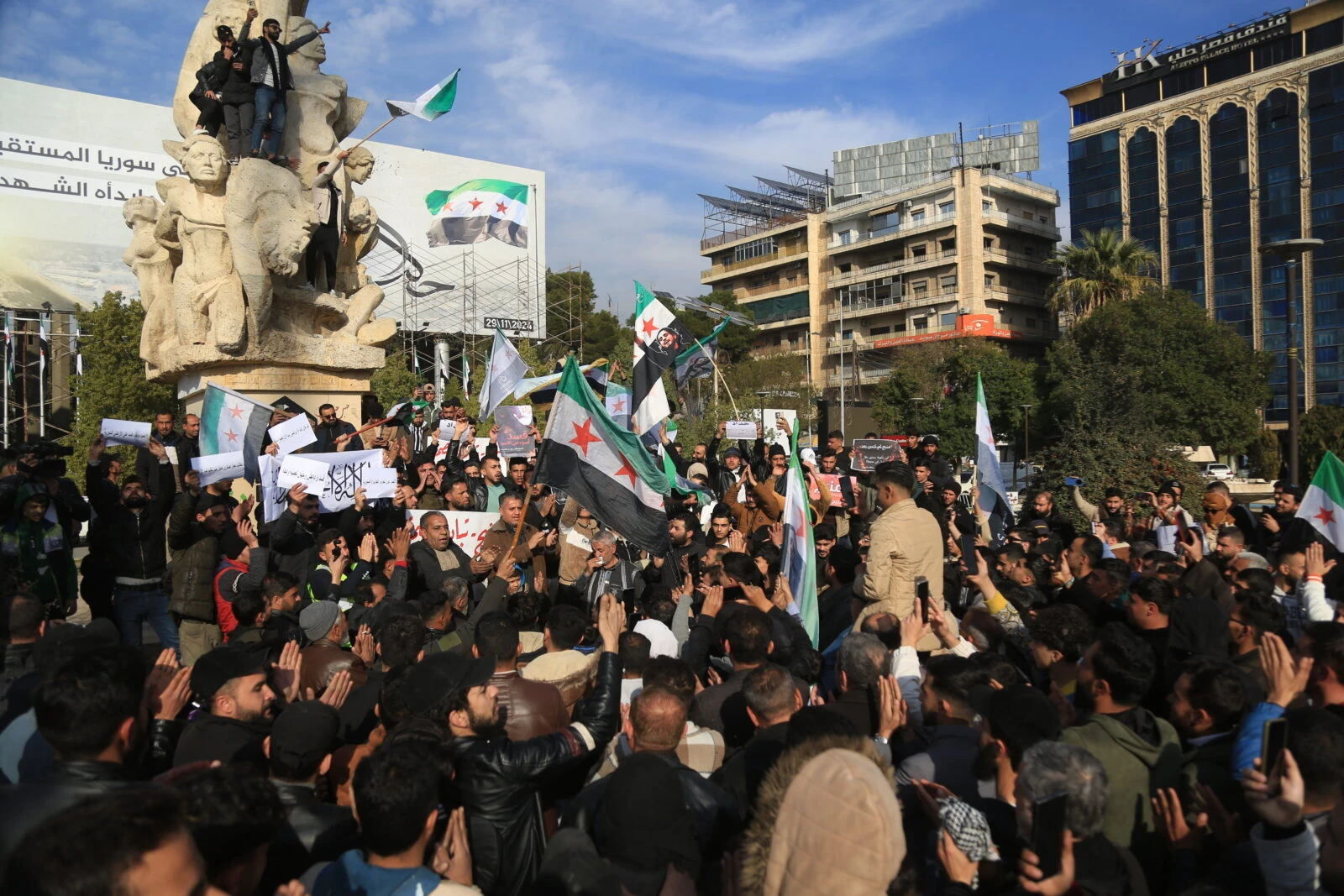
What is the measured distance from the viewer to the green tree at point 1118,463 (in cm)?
1530

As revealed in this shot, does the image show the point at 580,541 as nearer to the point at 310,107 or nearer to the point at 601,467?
the point at 601,467

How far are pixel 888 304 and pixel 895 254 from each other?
3.86 meters

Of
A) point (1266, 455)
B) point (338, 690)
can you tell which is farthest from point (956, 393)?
point (338, 690)

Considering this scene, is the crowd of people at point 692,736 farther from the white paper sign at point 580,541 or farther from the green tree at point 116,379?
the green tree at point 116,379

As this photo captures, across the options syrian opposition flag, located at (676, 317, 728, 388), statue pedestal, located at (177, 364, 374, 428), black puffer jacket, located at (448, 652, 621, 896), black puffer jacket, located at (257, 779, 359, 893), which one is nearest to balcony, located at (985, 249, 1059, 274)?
syrian opposition flag, located at (676, 317, 728, 388)

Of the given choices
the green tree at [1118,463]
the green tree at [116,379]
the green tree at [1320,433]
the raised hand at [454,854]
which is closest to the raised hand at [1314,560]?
the raised hand at [454,854]

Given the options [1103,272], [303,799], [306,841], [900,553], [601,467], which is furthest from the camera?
[1103,272]

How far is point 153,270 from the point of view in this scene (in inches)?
457

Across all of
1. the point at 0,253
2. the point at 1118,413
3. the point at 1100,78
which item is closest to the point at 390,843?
the point at 1118,413

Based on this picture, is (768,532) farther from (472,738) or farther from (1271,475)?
(1271,475)

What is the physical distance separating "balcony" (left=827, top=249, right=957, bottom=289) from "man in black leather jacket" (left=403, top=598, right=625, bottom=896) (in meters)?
72.2

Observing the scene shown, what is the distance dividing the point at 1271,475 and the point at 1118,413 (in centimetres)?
3903

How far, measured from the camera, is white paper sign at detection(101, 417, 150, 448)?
7751 mm

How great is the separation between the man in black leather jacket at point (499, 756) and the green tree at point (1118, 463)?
1221 centimetres
